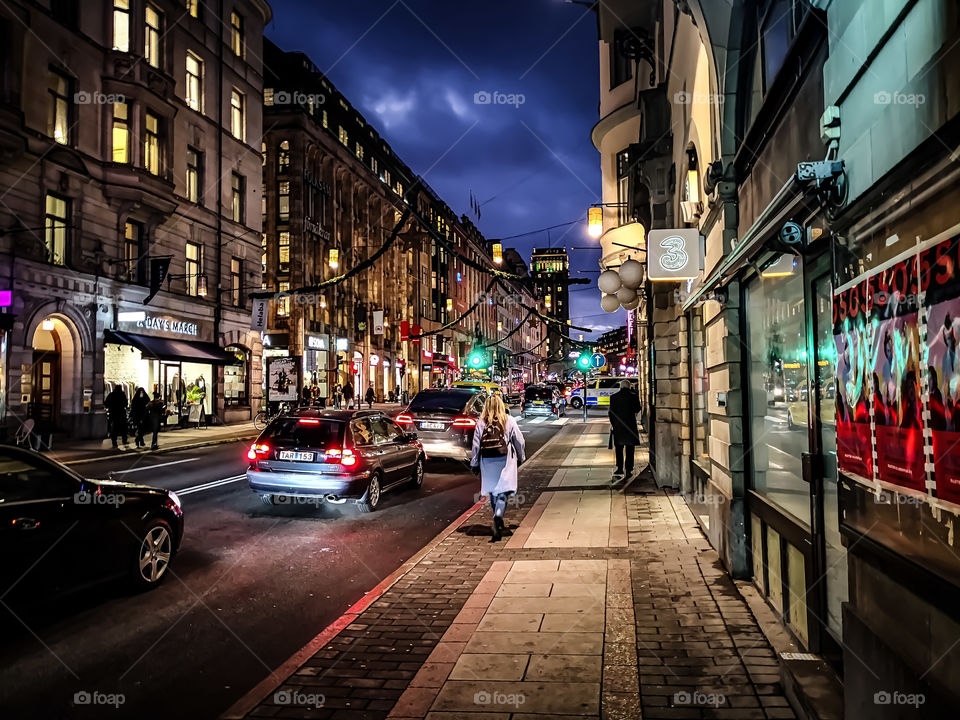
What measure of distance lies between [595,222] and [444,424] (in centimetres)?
893

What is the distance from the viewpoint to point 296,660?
4973 mm

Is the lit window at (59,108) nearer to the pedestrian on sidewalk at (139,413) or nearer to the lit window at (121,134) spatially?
the lit window at (121,134)

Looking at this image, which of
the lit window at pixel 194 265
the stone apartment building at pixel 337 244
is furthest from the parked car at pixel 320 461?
the lit window at pixel 194 265

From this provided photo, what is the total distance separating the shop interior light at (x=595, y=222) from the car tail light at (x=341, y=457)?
13.1 m

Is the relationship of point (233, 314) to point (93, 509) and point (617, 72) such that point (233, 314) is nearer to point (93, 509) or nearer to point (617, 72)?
point (617, 72)

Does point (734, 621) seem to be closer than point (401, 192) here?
Yes

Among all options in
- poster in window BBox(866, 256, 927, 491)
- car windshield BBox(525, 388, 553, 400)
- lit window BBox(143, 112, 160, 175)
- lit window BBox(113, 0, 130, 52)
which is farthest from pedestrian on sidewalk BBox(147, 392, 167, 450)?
car windshield BBox(525, 388, 553, 400)

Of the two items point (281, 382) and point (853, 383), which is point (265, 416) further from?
point (853, 383)

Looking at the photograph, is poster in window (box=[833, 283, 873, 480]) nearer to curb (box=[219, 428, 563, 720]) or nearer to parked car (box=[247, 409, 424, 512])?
curb (box=[219, 428, 563, 720])

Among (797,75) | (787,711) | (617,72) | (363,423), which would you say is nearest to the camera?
(787,711)

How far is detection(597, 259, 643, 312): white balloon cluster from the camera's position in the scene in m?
13.4

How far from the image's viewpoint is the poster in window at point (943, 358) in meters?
2.60

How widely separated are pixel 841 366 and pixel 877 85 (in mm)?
1408

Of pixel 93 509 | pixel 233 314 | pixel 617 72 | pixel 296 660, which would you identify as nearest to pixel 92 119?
pixel 233 314
